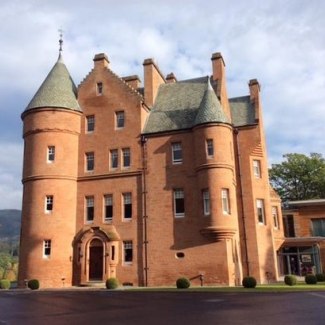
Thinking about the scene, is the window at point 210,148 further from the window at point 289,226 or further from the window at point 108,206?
the window at point 289,226

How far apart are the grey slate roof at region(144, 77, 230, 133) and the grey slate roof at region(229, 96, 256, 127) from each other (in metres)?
4.08

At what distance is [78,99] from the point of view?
3941cm

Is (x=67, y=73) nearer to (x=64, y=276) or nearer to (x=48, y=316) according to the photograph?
(x=64, y=276)

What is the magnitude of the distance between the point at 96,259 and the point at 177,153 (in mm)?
11324

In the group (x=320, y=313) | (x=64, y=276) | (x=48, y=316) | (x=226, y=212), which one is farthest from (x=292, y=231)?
(x=48, y=316)

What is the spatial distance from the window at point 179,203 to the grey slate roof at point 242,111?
9.14 m

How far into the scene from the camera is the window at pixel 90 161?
37531mm

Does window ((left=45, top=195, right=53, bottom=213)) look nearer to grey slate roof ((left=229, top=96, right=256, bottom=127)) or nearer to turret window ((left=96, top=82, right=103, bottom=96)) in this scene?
turret window ((left=96, top=82, right=103, bottom=96))

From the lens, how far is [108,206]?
36.2m

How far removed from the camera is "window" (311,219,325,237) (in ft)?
163

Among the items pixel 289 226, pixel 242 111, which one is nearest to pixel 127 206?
pixel 242 111

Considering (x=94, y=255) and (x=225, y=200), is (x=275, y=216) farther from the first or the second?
(x=94, y=255)

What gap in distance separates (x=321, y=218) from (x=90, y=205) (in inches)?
1139

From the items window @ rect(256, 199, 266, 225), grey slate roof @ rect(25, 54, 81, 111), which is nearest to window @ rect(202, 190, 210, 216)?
window @ rect(256, 199, 266, 225)
